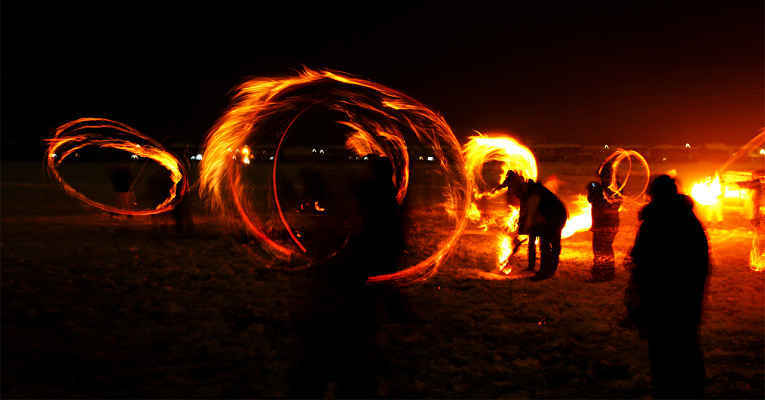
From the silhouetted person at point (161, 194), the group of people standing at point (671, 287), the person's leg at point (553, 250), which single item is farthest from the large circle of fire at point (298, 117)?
the silhouetted person at point (161, 194)

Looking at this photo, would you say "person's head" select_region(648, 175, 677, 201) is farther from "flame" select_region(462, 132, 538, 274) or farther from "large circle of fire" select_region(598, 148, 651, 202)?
"flame" select_region(462, 132, 538, 274)

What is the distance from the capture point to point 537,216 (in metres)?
7.61

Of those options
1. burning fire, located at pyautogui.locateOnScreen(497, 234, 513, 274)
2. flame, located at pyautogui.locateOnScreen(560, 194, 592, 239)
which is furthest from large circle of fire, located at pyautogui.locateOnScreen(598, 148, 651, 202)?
burning fire, located at pyautogui.locateOnScreen(497, 234, 513, 274)

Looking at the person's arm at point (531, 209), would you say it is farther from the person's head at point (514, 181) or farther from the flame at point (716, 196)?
the flame at point (716, 196)

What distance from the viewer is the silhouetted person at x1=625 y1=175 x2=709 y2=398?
370 cm

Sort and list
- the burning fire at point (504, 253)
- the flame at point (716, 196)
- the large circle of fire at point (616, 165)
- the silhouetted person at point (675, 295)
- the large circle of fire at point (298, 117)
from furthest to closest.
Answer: the flame at point (716, 196)
the burning fire at point (504, 253)
the large circle of fire at point (616, 165)
the large circle of fire at point (298, 117)
the silhouetted person at point (675, 295)

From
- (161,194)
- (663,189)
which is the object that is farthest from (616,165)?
(161,194)

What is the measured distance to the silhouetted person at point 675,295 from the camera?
12.1 feet

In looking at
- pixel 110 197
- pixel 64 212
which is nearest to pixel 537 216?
pixel 64 212

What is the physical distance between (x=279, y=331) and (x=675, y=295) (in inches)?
144

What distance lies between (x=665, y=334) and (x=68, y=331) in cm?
545

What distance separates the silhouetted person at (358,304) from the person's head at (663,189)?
229cm

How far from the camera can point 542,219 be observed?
297 inches

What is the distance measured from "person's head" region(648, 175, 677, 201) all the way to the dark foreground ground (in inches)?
60.7
